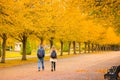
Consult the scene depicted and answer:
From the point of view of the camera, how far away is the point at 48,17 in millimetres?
43531

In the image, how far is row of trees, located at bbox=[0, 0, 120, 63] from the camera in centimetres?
2059

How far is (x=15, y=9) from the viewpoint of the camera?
32.1m

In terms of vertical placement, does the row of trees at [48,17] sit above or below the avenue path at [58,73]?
A: above

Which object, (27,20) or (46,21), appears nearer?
(27,20)

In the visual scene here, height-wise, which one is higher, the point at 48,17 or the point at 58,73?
the point at 48,17

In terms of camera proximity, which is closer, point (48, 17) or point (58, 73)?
point (58, 73)

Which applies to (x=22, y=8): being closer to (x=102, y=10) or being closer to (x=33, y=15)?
(x=33, y=15)

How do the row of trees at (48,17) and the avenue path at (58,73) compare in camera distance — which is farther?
the avenue path at (58,73)

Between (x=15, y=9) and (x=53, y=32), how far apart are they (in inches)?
756

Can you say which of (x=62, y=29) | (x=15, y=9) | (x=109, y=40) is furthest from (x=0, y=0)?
(x=109, y=40)

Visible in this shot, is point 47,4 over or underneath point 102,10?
over

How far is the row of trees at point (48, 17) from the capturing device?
67.6 ft

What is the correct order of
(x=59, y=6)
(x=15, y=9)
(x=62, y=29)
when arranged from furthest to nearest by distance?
(x=62, y=29), (x=59, y=6), (x=15, y=9)

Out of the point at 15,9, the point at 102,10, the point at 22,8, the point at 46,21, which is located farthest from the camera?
the point at 46,21
